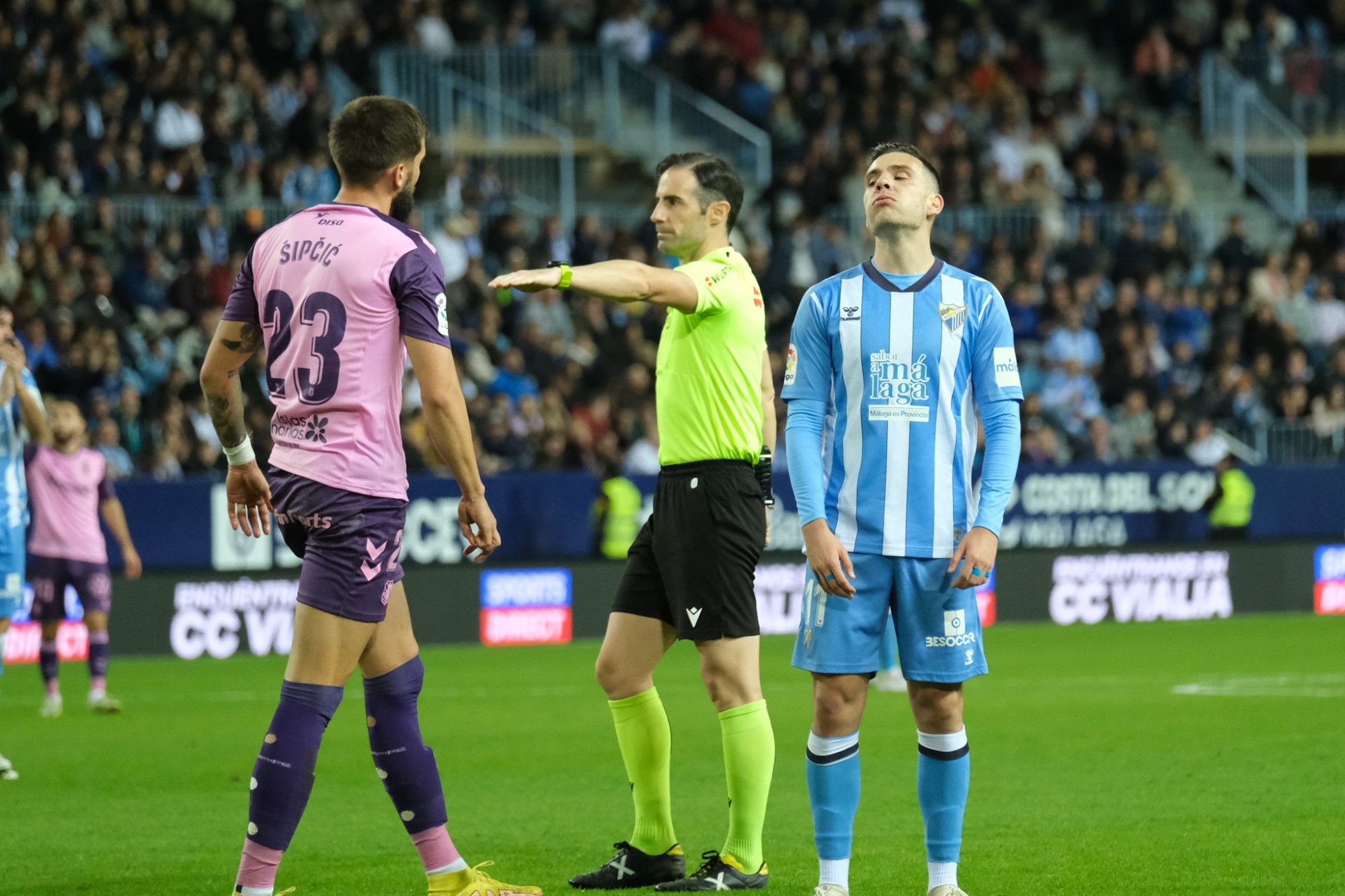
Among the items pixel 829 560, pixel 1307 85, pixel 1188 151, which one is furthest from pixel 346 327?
pixel 1307 85

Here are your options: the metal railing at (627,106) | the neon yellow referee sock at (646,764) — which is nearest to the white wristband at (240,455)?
the neon yellow referee sock at (646,764)

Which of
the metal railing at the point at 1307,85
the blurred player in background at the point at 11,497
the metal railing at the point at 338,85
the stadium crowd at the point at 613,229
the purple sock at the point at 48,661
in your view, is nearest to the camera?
the blurred player in background at the point at 11,497

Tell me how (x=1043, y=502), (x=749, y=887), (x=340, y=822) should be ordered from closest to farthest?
1. (x=749, y=887)
2. (x=340, y=822)
3. (x=1043, y=502)

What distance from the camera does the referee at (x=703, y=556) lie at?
6312 millimetres

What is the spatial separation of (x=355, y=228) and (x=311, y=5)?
19.5 meters

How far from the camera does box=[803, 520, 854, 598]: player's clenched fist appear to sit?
18.1 feet

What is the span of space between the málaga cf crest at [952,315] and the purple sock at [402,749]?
1.93 metres

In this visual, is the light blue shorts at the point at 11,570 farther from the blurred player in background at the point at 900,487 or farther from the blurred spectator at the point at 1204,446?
the blurred spectator at the point at 1204,446

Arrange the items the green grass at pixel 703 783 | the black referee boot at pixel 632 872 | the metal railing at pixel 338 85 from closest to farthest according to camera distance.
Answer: the black referee boot at pixel 632 872
the green grass at pixel 703 783
the metal railing at pixel 338 85

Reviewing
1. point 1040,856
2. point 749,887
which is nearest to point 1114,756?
point 1040,856

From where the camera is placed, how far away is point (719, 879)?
625 centimetres

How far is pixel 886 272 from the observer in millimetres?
5797

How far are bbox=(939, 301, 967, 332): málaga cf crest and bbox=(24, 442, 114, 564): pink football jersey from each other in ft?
28.0

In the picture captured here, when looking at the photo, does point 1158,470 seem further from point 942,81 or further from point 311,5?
point 311,5
